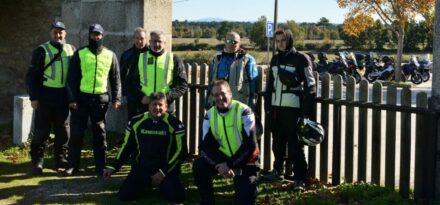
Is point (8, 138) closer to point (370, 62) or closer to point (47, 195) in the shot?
point (47, 195)

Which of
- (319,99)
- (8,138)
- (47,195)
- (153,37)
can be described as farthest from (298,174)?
(8,138)

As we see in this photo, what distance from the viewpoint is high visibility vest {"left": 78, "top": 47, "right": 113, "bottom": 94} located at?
7250 millimetres

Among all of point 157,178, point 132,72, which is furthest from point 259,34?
point 157,178

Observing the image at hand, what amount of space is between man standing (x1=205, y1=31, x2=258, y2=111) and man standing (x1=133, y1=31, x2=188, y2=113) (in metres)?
0.57

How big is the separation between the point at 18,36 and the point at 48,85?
18.2ft

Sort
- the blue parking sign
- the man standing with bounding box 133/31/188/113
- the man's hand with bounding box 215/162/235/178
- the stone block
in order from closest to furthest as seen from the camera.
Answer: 1. the man's hand with bounding box 215/162/235/178
2. the man standing with bounding box 133/31/188/113
3. the stone block
4. the blue parking sign

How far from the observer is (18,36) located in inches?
495

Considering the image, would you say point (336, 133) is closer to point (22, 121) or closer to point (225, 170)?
point (225, 170)

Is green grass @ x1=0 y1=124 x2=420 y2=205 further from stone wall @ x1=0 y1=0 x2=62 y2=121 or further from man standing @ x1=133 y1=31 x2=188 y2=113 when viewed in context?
stone wall @ x1=0 y1=0 x2=62 y2=121

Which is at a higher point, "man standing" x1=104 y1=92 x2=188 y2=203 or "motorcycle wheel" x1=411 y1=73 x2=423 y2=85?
"motorcycle wheel" x1=411 y1=73 x2=423 y2=85

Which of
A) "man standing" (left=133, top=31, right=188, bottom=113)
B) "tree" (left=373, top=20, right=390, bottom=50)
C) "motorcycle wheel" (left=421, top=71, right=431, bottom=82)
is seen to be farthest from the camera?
"tree" (left=373, top=20, right=390, bottom=50)

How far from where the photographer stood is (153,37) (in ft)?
23.6

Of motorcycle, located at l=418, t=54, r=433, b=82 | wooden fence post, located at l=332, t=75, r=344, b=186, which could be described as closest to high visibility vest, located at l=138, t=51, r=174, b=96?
wooden fence post, located at l=332, t=75, r=344, b=186

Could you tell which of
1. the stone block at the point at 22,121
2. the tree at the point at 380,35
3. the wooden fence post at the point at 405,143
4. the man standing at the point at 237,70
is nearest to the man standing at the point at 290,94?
the man standing at the point at 237,70
